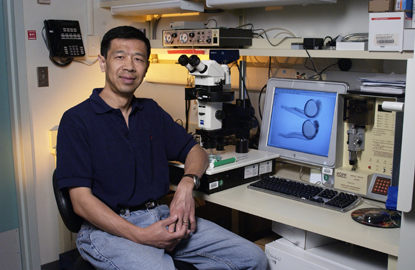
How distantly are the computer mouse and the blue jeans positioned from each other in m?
0.45

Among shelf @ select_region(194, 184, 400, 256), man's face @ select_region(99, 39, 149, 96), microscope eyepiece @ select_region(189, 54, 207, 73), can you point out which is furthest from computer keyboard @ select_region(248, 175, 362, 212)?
man's face @ select_region(99, 39, 149, 96)

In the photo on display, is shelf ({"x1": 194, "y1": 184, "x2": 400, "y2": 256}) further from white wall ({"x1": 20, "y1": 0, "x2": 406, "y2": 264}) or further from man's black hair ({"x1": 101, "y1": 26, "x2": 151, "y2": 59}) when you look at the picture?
white wall ({"x1": 20, "y1": 0, "x2": 406, "y2": 264})

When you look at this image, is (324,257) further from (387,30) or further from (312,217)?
(387,30)

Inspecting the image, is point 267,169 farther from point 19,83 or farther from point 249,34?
point 19,83

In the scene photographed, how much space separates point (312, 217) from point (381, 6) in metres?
0.94

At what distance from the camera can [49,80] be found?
101 inches

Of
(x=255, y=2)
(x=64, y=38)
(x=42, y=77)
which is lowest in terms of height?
(x=42, y=77)

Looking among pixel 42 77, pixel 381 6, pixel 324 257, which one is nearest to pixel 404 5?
pixel 381 6

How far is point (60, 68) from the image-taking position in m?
2.61

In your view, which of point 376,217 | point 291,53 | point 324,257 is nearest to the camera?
point 376,217

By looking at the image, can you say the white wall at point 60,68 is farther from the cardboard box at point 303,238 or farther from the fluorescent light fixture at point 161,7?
the cardboard box at point 303,238

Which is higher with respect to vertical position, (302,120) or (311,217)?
(302,120)

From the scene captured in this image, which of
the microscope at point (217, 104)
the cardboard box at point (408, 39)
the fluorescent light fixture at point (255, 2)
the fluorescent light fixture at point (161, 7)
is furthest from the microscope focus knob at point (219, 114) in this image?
the cardboard box at point (408, 39)

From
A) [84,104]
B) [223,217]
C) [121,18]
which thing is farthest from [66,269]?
[121,18]
